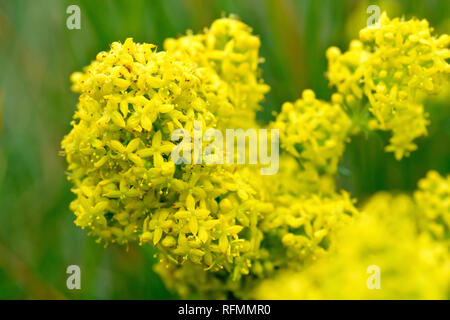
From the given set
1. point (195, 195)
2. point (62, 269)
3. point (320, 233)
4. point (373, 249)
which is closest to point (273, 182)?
point (320, 233)

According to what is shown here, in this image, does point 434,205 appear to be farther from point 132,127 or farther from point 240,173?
point 132,127

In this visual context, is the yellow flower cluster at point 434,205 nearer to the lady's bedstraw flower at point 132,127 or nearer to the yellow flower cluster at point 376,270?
the yellow flower cluster at point 376,270

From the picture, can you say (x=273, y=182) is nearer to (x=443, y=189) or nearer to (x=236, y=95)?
(x=236, y=95)

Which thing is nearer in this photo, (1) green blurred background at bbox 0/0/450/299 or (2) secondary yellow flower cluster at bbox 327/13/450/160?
(2) secondary yellow flower cluster at bbox 327/13/450/160

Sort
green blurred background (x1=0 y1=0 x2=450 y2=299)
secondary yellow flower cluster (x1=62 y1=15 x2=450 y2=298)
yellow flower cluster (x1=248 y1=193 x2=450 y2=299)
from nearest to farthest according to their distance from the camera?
yellow flower cluster (x1=248 y1=193 x2=450 y2=299), secondary yellow flower cluster (x1=62 y1=15 x2=450 y2=298), green blurred background (x1=0 y1=0 x2=450 y2=299)

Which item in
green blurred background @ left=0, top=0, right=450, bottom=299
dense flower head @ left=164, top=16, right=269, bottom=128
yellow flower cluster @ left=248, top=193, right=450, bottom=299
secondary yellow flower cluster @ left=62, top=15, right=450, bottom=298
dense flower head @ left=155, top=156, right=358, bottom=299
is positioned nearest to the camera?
yellow flower cluster @ left=248, top=193, right=450, bottom=299

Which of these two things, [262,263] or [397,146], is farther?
[397,146]

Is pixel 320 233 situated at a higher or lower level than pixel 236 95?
lower

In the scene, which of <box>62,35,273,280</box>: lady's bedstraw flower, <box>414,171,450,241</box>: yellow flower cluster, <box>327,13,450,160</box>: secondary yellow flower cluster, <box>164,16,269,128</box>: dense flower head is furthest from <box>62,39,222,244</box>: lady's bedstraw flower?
<box>414,171,450,241</box>: yellow flower cluster

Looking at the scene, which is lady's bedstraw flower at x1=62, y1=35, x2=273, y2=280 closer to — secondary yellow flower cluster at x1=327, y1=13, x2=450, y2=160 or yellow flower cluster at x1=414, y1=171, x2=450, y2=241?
secondary yellow flower cluster at x1=327, y1=13, x2=450, y2=160
